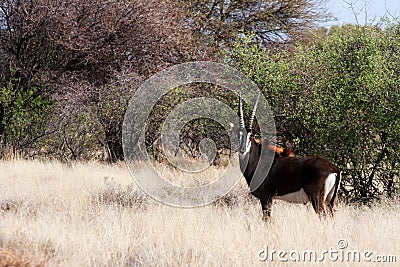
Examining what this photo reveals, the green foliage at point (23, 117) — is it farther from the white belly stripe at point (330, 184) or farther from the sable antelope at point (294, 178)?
the white belly stripe at point (330, 184)

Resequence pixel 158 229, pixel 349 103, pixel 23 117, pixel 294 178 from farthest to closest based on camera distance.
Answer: pixel 23 117, pixel 349 103, pixel 294 178, pixel 158 229

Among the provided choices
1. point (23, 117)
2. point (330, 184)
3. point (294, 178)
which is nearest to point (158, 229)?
point (294, 178)

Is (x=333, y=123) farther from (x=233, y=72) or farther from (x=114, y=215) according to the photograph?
(x=114, y=215)

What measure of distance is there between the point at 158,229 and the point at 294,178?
1.98 m

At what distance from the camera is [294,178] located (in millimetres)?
7973

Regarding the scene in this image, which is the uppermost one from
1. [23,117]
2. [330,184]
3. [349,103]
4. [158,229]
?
[23,117]

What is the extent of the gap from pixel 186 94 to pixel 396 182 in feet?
17.2

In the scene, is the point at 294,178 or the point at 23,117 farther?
the point at 23,117

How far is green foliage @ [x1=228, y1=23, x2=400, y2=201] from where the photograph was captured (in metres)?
9.81

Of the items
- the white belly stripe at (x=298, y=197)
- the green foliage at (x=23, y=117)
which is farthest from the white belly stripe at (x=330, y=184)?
the green foliage at (x=23, y=117)

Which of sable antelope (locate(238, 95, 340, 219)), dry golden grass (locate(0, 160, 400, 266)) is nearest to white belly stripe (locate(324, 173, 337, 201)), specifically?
sable antelope (locate(238, 95, 340, 219))

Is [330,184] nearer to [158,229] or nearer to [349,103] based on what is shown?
[158,229]

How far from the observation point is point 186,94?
44.1ft

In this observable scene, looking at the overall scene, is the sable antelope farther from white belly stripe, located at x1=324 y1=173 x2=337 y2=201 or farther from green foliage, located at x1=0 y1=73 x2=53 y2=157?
green foliage, located at x1=0 y1=73 x2=53 y2=157
